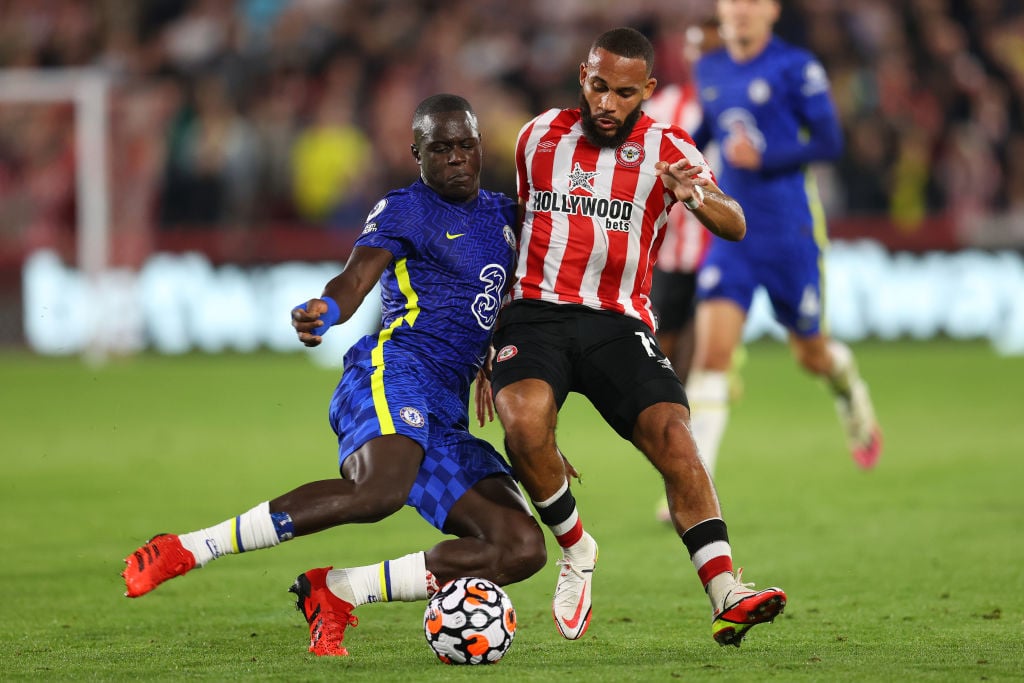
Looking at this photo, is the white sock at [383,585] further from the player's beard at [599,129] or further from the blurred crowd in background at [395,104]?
the blurred crowd in background at [395,104]

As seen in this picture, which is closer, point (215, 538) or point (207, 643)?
point (215, 538)

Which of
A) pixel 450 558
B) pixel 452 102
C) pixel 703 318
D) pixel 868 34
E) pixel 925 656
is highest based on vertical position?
pixel 868 34

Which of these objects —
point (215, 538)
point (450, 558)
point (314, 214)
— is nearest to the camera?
point (215, 538)

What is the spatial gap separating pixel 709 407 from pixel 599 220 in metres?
2.86

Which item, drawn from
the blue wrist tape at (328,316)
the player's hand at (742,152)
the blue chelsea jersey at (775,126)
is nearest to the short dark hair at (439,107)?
the blue wrist tape at (328,316)

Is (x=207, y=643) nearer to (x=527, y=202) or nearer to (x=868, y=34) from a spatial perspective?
(x=527, y=202)

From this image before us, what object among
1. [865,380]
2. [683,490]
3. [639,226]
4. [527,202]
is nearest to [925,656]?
[683,490]

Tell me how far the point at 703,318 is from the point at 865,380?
6591mm

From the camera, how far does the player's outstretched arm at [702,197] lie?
543 cm

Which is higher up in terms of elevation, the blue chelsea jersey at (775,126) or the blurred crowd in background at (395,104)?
the blurred crowd in background at (395,104)

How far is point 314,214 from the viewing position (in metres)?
18.2

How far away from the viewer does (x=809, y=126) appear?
28.8 ft

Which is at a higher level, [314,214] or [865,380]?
[314,214]

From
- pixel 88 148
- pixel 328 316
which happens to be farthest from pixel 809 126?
pixel 88 148
